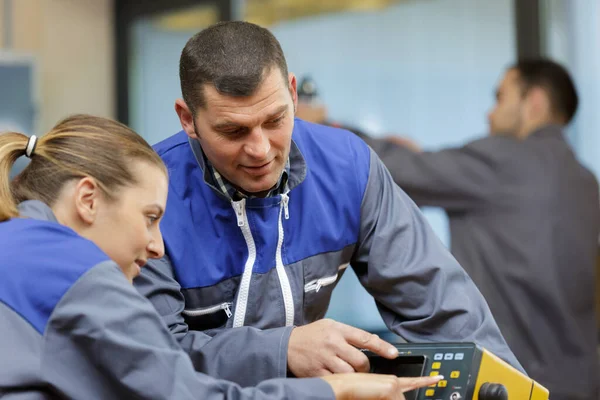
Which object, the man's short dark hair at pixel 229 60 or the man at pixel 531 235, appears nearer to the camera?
the man's short dark hair at pixel 229 60

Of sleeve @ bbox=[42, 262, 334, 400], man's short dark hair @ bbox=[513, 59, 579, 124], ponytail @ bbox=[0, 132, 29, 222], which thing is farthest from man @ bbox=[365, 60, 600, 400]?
sleeve @ bbox=[42, 262, 334, 400]

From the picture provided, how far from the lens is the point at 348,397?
4.03ft

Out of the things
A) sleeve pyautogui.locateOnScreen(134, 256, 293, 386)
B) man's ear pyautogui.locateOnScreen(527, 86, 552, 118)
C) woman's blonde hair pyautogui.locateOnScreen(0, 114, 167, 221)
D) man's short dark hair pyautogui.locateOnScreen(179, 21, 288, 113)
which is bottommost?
sleeve pyautogui.locateOnScreen(134, 256, 293, 386)

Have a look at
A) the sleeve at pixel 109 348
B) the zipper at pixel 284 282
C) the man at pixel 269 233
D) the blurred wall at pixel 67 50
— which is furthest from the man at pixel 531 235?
the blurred wall at pixel 67 50

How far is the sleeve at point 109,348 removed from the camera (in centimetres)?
109

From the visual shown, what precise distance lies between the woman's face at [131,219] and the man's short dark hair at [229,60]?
0.71ft

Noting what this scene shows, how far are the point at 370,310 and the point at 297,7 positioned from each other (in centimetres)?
146

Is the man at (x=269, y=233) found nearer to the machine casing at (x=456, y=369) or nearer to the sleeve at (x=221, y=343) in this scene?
the sleeve at (x=221, y=343)

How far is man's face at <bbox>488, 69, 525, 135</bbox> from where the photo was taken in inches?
116

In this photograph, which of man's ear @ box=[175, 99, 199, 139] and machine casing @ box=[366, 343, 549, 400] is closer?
machine casing @ box=[366, 343, 549, 400]

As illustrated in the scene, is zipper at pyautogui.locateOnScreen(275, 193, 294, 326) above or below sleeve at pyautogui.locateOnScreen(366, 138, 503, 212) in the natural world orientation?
above

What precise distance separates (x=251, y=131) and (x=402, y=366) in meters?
0.44

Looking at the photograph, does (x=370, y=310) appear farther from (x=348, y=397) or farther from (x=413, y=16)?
(x=348, y=397)

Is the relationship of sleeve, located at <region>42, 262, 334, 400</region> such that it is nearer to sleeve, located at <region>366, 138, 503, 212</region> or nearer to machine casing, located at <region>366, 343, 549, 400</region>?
machine casing, located at <region>366, 343, 549, 400</region>
